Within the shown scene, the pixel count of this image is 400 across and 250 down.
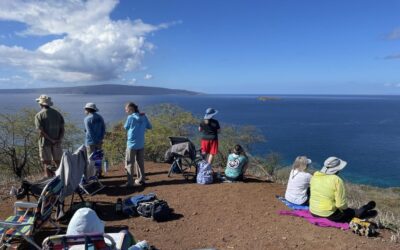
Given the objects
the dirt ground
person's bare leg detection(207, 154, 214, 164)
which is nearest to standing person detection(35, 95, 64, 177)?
the dirt ground

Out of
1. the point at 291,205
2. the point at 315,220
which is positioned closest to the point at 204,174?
the point at 291,205

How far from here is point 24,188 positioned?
5.41 metres

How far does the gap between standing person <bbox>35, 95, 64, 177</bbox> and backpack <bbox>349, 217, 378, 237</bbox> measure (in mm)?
6184

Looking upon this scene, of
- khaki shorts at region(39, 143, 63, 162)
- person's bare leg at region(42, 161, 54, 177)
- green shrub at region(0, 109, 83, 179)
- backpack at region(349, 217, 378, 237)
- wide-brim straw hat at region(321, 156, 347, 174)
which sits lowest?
green shrub at region(0, 109, 83, 179)

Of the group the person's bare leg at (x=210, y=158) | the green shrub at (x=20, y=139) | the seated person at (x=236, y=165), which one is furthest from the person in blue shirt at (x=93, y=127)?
the green shrub at (x=20, y=139)

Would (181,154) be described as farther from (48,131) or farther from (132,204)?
(48,131)

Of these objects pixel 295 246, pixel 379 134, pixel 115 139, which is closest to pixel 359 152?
pixel 379 134

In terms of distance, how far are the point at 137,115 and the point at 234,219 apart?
126 inches

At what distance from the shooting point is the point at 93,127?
26.2ft

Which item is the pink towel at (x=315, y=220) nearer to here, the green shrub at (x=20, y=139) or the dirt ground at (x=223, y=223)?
the dirt ground at (x=223, y=223)

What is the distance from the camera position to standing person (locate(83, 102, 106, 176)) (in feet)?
25.7

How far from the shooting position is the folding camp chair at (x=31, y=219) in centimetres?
439

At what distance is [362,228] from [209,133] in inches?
171

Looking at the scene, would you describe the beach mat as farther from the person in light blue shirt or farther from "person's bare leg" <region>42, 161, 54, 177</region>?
"person's bare leg" <region>42, 161, 54, 177</region>
